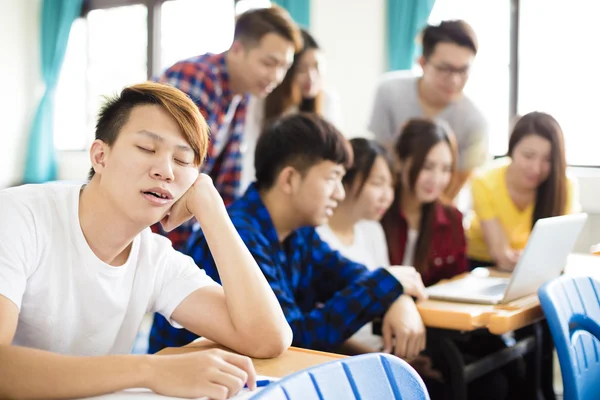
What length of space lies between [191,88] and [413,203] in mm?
839

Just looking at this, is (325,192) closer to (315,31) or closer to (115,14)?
(315,31)

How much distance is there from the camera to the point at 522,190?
264 centimetres

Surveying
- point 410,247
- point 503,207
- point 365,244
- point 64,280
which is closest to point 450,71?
point 503,207

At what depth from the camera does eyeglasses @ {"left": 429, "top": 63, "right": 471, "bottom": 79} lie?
9.40 ft

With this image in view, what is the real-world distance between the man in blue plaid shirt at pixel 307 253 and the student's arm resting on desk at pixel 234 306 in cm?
27

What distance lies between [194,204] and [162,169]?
174mm

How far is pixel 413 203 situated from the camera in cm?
242

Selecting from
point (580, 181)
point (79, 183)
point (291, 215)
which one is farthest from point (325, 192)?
point (580, 181)

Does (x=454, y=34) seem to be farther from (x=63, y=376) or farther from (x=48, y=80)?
(x=48, y=80)

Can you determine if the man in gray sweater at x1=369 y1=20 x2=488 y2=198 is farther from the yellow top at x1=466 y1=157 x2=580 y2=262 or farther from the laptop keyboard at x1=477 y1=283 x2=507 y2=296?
the laptop keyboard at x1=477 y1=283 x2=507 y2=296

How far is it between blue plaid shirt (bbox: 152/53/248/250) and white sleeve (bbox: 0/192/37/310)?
1.22m

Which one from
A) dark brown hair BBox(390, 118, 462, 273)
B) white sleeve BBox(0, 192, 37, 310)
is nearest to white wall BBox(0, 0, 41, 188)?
dark brown hair BBox(390, 118, 462, 273)

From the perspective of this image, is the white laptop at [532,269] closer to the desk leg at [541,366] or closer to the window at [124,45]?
the desk leg at [541,366]

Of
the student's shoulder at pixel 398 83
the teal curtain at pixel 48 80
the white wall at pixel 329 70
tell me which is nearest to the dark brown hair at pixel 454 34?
the student's shoulder at pixel 398 83
